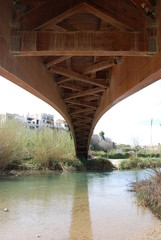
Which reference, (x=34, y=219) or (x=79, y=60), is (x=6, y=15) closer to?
(x=79, y=60)

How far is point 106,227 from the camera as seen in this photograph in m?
6.50

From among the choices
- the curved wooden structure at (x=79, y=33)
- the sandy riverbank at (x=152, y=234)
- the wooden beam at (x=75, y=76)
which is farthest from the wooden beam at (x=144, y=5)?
the sandy riverbank at (x=152, y=234)

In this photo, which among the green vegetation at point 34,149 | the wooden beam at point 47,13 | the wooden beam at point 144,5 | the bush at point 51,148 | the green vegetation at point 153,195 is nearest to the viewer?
the wooden beam at point 144,5

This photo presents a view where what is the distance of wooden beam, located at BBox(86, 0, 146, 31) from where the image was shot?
3.09 meters

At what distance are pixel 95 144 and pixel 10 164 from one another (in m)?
31.3

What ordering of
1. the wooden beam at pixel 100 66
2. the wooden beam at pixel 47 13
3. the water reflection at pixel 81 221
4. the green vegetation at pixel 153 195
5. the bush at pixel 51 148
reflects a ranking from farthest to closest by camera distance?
the bush at pixel 51 148 < the green vegetation at pixel 153 195 < the water reflection at pixel 81 221 < the wooden beam at pixel 100 66 < the wooden beam at pixel 47 13

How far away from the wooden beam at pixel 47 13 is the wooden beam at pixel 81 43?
14cm

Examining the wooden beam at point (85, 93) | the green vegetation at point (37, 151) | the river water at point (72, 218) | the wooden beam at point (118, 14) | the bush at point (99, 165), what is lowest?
the river water at point (72, 218)

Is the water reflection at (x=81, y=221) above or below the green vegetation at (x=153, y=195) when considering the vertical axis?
below

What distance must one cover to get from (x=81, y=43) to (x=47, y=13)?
642 millimetres

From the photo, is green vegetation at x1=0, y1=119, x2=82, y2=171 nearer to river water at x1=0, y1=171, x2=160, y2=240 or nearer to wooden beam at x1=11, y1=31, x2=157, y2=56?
river water at x1=0, y1=171, x2=160, y2=240

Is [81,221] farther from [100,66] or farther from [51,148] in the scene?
[51,148]

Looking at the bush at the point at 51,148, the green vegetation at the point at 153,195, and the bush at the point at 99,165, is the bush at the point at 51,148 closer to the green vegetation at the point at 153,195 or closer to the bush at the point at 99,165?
the bush at the point at 99,165

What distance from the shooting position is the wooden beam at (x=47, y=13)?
3.14 metres
